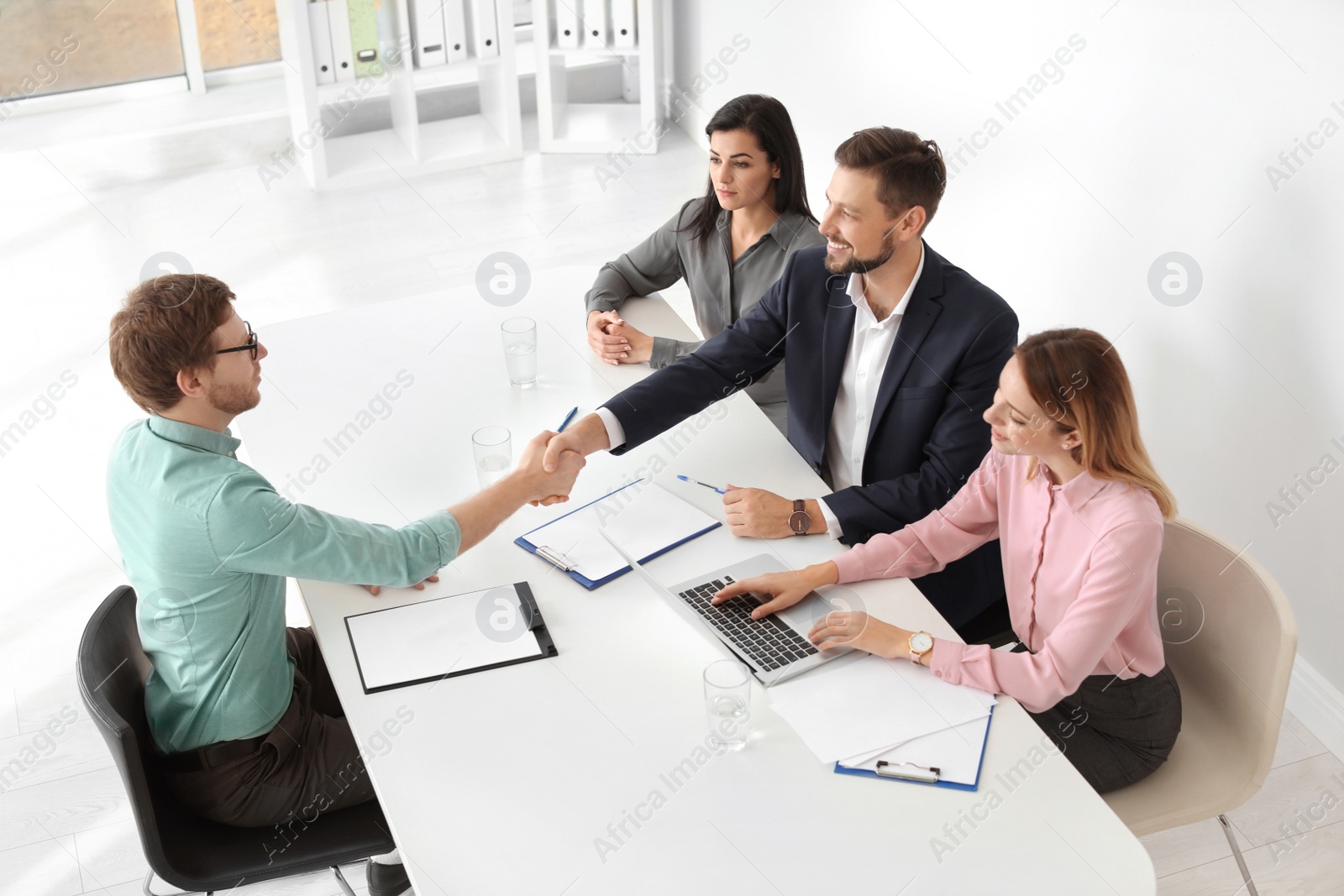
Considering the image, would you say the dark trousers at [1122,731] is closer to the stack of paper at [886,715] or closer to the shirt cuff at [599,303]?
the stack of paper at [886,715]

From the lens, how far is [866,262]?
2.36 metres

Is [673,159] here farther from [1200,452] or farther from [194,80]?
[1200,452]

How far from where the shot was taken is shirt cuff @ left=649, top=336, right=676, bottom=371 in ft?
8.68

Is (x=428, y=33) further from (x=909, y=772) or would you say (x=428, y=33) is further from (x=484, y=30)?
(x=909, y=772)

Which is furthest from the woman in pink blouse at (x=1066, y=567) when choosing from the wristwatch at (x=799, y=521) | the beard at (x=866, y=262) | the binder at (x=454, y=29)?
the binder at (x=454, y=29)

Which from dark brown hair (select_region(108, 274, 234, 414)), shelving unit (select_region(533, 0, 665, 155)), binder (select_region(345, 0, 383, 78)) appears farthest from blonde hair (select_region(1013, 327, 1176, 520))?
binder (select_region(345, 0, 383, 78))

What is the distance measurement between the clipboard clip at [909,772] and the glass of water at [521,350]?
1241 millimetres

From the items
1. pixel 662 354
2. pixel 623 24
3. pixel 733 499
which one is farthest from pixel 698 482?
pixel 623 24

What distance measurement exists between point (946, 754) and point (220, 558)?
109 cm

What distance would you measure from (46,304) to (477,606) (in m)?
3.27

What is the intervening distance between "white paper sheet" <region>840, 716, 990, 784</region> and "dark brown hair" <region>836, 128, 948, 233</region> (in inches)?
41.1

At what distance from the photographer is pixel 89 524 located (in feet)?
11.1

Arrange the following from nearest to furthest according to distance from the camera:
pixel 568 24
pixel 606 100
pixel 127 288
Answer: pixel 127 288 → pixel 568 24 → pixel 606 100

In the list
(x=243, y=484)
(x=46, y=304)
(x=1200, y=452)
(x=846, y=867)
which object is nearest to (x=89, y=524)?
(x=46, y=304)
